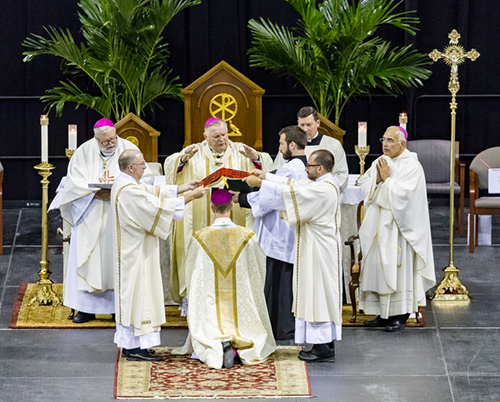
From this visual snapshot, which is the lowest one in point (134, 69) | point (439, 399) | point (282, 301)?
point (439, 399)

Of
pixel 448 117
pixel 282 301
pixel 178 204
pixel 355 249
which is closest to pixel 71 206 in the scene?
pixel 178 204

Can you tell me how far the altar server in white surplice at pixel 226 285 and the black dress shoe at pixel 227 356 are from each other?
8 cm

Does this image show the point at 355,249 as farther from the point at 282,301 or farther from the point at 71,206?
the point at 71,206

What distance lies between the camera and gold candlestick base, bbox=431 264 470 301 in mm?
8383

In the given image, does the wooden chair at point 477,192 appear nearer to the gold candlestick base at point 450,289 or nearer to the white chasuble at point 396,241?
the gold candlestick base at point 450,289

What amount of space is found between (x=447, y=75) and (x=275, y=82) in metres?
2.46

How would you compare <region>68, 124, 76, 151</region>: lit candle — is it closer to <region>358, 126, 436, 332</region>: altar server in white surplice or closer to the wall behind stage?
<region>358, 126, 436, 332</region>: altar server in white surplice

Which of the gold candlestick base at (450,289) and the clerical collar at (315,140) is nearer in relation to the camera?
the clerical collar at (315,140)

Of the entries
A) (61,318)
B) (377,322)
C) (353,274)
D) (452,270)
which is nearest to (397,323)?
(377,322)

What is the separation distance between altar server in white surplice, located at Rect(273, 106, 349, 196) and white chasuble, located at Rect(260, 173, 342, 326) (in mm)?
1432

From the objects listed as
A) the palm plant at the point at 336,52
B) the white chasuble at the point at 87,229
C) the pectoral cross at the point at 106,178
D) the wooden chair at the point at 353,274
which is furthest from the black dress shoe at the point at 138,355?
the palm plant at the point at 336,52

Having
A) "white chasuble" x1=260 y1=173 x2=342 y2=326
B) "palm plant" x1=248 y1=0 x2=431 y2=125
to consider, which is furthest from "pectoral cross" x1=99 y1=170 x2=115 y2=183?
"palm plant" x1=248 y1=0 x2=431 y2=125

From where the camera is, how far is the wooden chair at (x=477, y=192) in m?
9.92

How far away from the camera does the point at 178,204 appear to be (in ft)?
21.4
